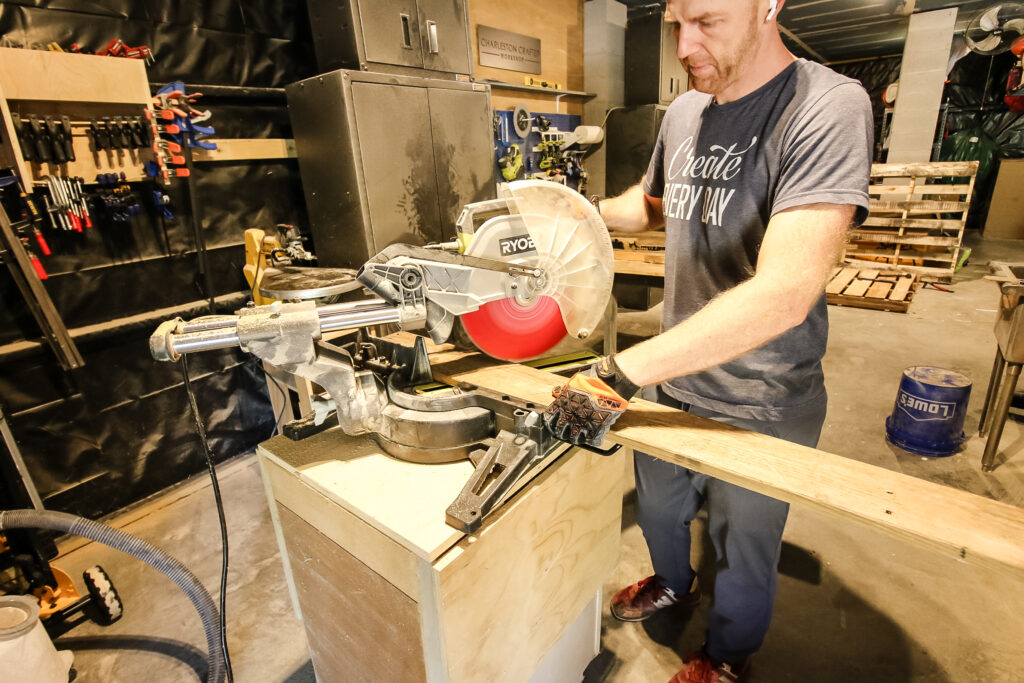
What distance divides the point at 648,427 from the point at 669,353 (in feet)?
0.54

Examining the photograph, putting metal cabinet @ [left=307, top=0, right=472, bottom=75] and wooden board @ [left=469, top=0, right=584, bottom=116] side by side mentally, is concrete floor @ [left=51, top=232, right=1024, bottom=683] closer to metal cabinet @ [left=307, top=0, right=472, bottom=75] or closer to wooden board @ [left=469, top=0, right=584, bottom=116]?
metal cabinet @ [left=307, top=0, right=472, bottom=75]

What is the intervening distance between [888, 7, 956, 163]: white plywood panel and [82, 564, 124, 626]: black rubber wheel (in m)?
7.63

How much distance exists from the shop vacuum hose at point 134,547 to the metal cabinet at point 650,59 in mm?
5039

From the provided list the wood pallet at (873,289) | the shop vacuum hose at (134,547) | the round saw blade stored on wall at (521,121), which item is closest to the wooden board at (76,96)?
the shop vacuum hose at (134,547)

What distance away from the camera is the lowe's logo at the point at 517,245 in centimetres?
111

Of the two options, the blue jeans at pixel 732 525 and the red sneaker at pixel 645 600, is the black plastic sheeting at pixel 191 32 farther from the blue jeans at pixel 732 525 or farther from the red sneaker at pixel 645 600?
the red sneaker at pixel 645 600

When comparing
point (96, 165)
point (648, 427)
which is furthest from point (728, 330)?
point (96, 165)

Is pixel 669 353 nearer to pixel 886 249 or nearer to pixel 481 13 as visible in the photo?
pixel 481 13

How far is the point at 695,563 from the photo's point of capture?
1.89 meters

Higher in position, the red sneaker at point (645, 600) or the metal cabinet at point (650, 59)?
the metal cabinet at point (650, 59)

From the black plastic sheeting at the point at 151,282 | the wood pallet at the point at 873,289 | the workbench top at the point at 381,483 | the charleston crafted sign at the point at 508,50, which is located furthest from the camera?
the wood pallet at the point at 873,289

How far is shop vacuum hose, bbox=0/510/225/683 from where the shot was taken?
1394 mm

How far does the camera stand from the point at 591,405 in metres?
0.83

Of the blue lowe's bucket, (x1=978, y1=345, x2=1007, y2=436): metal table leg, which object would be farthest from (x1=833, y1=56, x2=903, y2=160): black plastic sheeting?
the blue lowe's bucket
